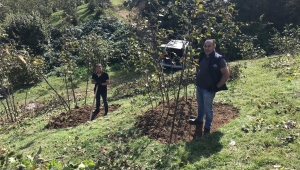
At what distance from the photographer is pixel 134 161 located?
16.2 ft

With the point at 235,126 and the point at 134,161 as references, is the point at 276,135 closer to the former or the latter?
the point at 235,126

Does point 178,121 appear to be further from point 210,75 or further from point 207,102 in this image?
point 210,75

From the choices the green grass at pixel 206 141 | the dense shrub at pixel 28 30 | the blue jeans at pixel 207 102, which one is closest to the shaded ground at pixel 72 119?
the green grass at pixel 206 141

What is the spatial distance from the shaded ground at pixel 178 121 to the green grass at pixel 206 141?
207 millimetres

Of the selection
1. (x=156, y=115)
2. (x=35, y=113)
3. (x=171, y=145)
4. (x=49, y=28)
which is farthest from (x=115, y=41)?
(x=171, y=145)

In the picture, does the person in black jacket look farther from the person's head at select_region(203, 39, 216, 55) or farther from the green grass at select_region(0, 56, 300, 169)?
the green grass at select_region(0, 56, 300, 169)

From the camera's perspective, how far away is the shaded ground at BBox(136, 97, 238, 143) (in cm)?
565

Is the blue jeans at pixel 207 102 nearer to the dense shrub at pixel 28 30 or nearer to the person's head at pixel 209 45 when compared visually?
the person's head at pixel 209 45

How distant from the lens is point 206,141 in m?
5.16

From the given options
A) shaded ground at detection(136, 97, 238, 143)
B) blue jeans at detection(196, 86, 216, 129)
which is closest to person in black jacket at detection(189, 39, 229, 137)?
blue jeans at detection(196, 86, 216, 129)

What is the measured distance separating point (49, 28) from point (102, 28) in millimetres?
3991

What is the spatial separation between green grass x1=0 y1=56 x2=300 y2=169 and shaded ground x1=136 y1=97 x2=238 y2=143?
0.21 m

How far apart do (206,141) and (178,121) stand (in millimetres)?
1103

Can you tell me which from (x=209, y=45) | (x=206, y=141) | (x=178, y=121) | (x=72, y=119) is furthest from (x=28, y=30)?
(x=206, y=141)
